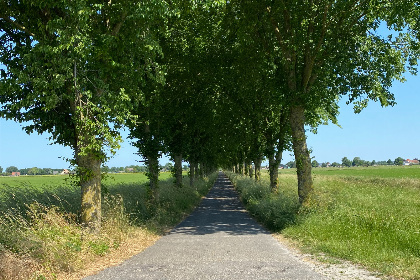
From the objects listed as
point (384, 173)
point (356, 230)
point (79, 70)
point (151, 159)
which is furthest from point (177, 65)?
point (384, 173)

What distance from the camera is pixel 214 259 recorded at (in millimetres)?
8172

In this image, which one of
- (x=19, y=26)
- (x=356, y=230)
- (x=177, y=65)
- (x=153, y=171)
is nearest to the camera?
(x=19, y=26)

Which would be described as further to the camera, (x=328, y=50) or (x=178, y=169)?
(x=178, y=169)

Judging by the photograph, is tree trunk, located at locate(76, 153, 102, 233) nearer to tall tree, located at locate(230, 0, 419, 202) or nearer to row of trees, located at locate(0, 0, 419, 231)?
row of trees, located at locate(0, 0, 419, 231)

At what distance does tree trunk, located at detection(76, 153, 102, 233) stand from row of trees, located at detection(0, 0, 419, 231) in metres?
0.03

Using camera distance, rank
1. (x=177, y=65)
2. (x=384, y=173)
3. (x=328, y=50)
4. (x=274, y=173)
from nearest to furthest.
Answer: (x=328, y=50) → (x=177, y=65) → (x=274, y=173) → (x=384, y=173)

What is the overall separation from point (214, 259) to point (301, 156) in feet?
23.3

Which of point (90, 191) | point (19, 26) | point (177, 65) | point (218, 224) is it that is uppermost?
point (177, 65)

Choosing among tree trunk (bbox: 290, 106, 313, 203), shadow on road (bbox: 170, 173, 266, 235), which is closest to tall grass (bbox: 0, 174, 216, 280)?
shadow on road (bbox: 170, 173, 266, 235)

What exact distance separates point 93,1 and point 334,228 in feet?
31.7

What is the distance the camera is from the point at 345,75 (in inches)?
527

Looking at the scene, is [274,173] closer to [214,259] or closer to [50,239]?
[214,259]

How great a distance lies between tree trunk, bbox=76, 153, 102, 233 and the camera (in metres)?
9.57

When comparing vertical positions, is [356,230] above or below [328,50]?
below
